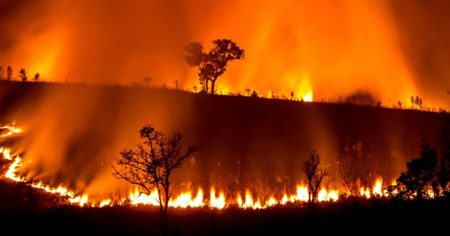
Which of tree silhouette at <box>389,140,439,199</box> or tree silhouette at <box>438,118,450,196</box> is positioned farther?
tree silhouette at <box>438,118,450,196</box>

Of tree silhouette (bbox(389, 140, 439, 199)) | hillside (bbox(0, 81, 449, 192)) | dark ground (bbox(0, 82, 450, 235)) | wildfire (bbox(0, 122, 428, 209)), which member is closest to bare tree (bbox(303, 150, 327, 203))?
wildfire (bbox(0, 122, 428, 209))

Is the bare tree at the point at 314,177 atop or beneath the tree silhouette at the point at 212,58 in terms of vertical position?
beneath

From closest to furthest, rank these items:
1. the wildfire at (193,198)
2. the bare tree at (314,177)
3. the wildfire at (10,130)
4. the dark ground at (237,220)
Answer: the dark ground at (237,220), the bare tree at (314,177), the wildfire at (193,198), the wildfire at (10,130)

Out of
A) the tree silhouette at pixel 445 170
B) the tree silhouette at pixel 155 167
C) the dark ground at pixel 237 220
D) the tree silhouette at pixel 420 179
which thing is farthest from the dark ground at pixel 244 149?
the tree silhouette at pixel 155 167

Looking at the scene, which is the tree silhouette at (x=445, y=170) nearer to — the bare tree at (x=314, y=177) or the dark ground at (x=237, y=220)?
the dark ground at (x=237, y=220)

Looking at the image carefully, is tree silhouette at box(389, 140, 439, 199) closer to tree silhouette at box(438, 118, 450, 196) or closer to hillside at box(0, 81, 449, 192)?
tree silhouette at box(438, 118, 450, 196)

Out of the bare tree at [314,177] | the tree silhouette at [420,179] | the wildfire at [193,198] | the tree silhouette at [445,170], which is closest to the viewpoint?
the tree silhouette at [420,179]

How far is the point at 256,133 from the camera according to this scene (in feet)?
129

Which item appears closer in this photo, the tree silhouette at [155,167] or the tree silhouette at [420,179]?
the tree silhouette at [155,167]

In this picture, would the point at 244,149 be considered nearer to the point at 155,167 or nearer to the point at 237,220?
the point at 237,220

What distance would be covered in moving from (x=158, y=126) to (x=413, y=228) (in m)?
21.9

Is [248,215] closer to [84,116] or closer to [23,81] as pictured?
[84,116]


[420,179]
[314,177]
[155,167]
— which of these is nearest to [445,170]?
[420,179]

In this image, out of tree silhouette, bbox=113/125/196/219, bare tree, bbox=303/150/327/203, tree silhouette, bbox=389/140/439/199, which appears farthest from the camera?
bare tree, bbox=303/150/327/203
